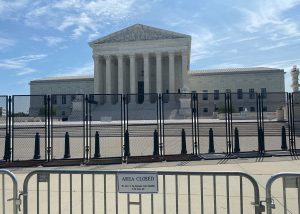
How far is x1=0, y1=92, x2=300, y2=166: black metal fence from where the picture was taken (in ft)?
41.7

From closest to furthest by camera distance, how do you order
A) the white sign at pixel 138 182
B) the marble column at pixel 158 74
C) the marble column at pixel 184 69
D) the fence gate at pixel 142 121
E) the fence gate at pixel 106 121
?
1. the white sign at pixel 138 182
2. the fence gate at pixel 142 121
3. the fence gate at pixel 106 121
4. the marble column at pixel 184 69
5. the marble column at pixel 158 74

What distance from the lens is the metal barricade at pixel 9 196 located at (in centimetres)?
452

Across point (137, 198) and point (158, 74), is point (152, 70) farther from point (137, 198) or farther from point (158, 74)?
point (137, 198)

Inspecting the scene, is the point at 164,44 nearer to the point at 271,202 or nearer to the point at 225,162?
the point at 225,162

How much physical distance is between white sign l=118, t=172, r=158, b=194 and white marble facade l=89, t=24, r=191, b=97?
71423 millimetres

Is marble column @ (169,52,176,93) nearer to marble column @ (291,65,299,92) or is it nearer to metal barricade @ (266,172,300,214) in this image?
marble column @ (291,65,299,92)

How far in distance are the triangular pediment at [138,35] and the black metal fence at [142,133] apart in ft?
65.6

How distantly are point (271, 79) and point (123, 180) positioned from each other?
3637 inches

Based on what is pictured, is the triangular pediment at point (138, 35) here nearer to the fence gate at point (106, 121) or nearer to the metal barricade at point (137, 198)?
the fence gate at point (106, 121)

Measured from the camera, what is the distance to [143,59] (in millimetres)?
79500

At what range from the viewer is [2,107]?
12.8 meters

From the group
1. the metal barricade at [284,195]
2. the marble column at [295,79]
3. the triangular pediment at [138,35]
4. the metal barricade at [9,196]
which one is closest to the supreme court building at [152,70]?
the triangular pediment at [138,35]

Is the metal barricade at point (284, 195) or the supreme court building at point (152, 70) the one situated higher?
the supreme court building at point (152, 70)

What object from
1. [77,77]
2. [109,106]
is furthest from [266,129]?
[77,77]
